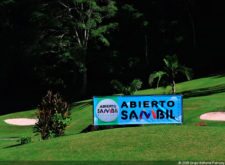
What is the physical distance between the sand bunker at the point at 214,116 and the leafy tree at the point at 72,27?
31037 millimetres

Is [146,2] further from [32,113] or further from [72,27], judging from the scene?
[32,113]

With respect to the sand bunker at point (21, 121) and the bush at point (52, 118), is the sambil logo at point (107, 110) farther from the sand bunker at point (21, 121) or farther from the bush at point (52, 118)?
the sand bunker at point (21, 121)

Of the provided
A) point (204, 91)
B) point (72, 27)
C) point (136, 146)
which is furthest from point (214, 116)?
point (72, 27)

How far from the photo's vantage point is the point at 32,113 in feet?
171

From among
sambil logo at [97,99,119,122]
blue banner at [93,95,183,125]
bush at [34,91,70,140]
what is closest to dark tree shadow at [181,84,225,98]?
blue banner at [93,95,183,125]

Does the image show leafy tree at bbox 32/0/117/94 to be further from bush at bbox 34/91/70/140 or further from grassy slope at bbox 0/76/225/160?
grassy slope at bbox 0/76/225/160

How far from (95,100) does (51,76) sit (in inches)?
1876

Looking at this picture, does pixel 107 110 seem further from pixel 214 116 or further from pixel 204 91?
pixel 204 91

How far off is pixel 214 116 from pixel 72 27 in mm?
36813

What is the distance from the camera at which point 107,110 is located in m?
29.7

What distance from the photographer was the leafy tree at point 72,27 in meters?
65.4

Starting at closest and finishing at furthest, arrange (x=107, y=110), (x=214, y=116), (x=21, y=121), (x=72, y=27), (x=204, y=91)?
(x=107, y=110) < (x=214, y=116) < (x=21, y=121) < (x=204, y=91) < (x=72, y=27)

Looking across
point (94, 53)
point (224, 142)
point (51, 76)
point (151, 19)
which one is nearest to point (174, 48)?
point (151, 19)

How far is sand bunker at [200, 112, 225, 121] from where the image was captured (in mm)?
34594
